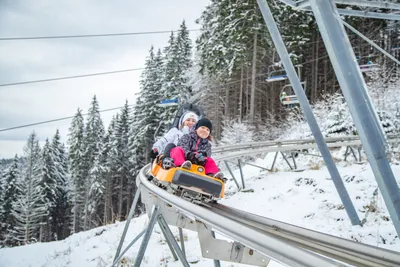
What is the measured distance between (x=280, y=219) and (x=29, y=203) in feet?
125

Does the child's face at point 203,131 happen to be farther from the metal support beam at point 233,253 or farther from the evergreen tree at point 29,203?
the evergreen tree at point 29,203

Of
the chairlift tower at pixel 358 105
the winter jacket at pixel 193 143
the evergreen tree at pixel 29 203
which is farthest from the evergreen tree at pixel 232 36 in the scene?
the evergreen tree at pixel 29 203

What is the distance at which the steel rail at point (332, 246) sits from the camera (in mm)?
2047

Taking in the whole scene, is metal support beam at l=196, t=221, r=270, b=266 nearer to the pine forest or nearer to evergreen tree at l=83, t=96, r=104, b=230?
the pine forest

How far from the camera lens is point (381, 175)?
125 inches

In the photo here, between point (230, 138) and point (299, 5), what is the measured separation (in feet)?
55.6

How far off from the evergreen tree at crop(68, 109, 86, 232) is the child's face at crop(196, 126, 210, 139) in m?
41.1

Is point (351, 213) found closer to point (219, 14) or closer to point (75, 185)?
point (219, 14)

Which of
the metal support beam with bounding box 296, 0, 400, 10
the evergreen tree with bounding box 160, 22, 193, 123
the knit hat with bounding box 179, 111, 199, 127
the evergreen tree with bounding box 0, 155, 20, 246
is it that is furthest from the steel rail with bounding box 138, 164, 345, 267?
the evergreen tree with bounding box 0, 155, 20, 246

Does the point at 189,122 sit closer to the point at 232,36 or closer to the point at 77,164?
the point at 232,36

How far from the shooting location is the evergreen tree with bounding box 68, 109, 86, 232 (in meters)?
43.2

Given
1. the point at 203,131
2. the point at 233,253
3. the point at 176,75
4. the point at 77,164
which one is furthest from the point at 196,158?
the point at 77,164

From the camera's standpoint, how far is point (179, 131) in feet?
21.4

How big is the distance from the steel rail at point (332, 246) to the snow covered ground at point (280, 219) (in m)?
1.36
